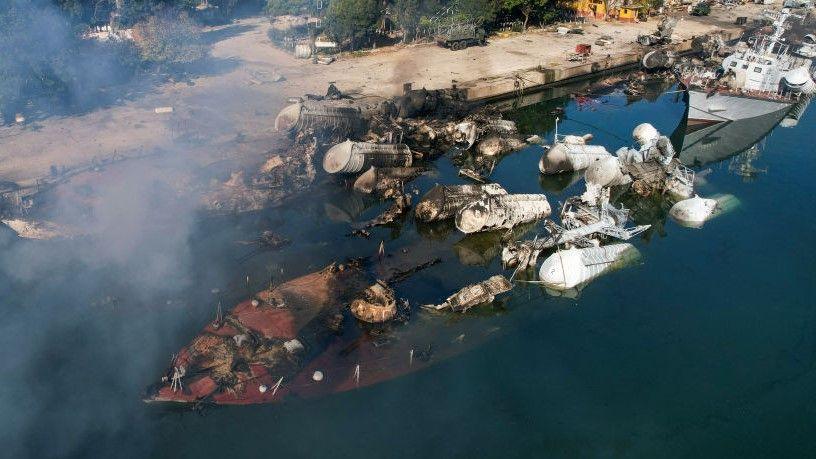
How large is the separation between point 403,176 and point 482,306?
43.4 feet

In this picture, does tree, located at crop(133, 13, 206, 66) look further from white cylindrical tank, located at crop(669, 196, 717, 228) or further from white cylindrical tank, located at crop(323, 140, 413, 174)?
white cylindrical tank, located at crop(669, 196, 717, 228)

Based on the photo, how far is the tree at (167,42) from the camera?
Answer: 153 ft

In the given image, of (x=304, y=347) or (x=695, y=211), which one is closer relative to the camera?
(x=304, y=347)

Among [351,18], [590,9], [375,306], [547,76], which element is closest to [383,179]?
[375,306]

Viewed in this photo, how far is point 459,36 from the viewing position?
59.1 m

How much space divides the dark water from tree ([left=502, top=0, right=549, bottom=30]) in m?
37.9

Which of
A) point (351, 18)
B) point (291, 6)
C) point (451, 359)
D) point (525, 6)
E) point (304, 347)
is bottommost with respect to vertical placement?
point (451, 359)

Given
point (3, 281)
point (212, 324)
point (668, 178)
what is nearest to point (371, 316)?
point (212, 324)

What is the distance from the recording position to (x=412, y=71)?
5247 cm

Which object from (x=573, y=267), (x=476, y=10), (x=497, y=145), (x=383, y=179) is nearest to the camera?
(x=573, y=267)

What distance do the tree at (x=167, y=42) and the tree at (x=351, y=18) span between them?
12.5m

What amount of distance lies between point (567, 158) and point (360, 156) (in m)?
13.5

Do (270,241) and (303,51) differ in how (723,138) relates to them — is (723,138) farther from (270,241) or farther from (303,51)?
(303,51)

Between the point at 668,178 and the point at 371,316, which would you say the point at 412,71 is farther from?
the point at 371,316
